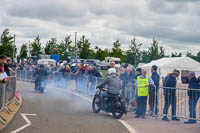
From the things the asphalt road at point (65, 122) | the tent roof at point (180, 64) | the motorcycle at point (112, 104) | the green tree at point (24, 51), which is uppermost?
the green tree at point (24, 51)

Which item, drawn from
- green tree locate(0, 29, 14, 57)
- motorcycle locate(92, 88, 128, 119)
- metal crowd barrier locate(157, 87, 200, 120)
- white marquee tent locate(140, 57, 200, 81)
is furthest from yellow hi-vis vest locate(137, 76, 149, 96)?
green tree locate(0, 29, 14, 57)

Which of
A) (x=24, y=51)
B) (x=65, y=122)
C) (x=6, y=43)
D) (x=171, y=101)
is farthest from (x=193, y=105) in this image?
(x=24, y=51)

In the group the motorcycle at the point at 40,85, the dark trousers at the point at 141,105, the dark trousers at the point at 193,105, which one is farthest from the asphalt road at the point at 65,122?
the motorcycle at the point at 40,85

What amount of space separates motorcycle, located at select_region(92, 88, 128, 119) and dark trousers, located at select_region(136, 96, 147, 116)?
0.56 m

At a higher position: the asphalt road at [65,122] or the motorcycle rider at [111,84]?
the motorcycle rider at [111,84]

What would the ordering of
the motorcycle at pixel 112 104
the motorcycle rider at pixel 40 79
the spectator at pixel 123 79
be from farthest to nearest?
1. the motorcycle rider at pixel 40 79
2. the spectator at pixel 123 79
3. the motorcycle at pixel 112 104

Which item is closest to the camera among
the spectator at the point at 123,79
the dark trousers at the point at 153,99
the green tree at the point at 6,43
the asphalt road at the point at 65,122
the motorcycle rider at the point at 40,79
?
the asphalt road at the point at 65,122

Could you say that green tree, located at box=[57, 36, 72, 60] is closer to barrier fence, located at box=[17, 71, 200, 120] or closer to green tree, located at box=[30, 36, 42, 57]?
green tree, located at box=[30, 36, 42, 57]

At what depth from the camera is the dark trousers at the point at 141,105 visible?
10.7 metres

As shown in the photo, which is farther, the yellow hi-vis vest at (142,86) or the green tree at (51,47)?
the green tree at (51,47)

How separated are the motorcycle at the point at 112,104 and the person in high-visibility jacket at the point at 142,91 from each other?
59 centimetres

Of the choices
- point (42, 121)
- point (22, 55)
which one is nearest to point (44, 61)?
point (22, 55)

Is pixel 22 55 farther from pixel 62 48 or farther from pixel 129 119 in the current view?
pixel 129 119

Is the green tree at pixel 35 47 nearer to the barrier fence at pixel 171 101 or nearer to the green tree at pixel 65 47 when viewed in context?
the green tree at pixel 65 47
